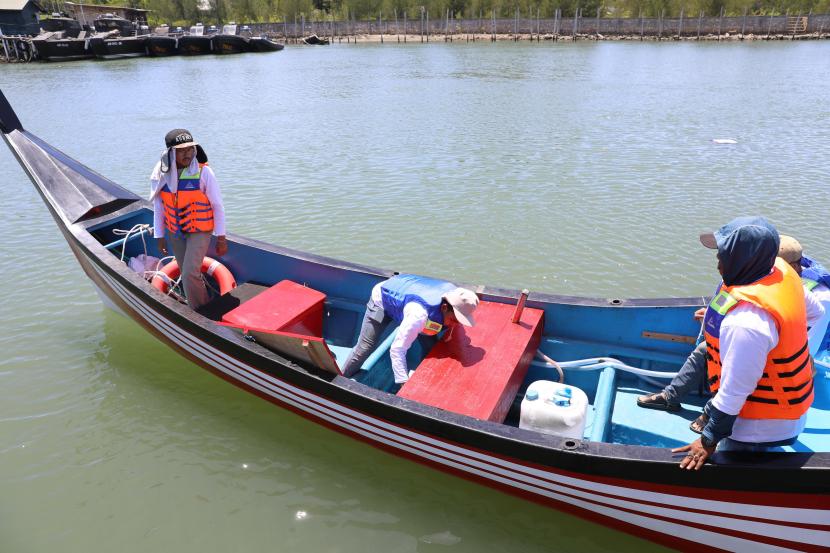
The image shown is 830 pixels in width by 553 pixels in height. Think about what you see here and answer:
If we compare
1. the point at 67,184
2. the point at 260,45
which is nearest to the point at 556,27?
the point at 260,45

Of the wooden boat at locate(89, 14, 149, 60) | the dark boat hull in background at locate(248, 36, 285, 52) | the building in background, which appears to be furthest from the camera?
the dark boat hull in background at locate(248, 36, 285, 52)

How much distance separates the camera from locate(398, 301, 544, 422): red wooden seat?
407 centimetres

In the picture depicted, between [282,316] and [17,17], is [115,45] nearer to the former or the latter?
[17,17]

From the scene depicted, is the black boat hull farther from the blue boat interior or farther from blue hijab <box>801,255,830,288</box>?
blue hijab <box>801,255,830,288</box>

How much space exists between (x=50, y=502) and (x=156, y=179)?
9.63ft

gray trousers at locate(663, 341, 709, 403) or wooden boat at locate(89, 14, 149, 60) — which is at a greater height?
wooden boat at locate(89, 14, 149, 60)

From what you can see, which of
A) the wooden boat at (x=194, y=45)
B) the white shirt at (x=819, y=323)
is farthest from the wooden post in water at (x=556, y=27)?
the white shirt at (x=819, y=323)

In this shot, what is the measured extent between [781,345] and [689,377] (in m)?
1.43

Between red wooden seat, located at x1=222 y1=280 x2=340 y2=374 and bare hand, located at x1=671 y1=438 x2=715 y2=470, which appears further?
red wooden seat, located at x1=222 y1=280 x2=340 y2=374

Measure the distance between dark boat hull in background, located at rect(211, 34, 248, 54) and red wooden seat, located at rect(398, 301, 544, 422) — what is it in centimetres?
5711

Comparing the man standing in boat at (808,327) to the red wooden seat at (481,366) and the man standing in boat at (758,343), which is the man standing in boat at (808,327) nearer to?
the man standing in boat at (758,343)

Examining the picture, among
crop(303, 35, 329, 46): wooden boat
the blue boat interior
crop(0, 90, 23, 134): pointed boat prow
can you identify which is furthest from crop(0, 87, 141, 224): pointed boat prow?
crop(303, 35, 329, 46): wooden boat

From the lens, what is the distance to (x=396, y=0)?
79.5 m

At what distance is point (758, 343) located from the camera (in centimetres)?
253
